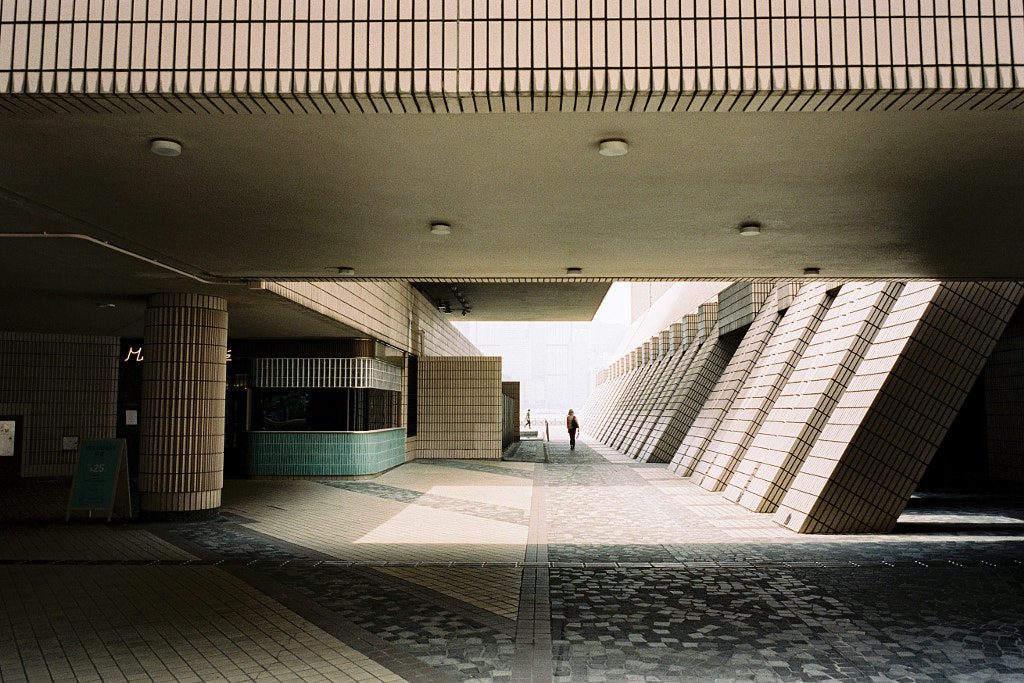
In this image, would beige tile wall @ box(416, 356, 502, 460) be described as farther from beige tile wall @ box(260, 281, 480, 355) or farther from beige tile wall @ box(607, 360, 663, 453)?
beige tile wall @ box(607, 360, 663, 453)

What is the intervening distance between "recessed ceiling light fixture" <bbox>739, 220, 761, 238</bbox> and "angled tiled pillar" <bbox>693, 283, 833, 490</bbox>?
22.3 feet

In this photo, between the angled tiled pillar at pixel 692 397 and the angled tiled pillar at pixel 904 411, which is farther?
the angled tiled pillar at pixel 692 397

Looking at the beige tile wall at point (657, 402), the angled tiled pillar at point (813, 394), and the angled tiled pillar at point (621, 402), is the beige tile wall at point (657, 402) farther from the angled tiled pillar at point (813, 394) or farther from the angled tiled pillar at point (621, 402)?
the angled tiled pillar at point (813, 394)

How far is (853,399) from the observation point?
9.34 metres

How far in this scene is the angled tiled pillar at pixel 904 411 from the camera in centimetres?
877

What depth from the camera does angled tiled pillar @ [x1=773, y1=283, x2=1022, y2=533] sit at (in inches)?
345

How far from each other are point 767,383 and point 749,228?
746 cm

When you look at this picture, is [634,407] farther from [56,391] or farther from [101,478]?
[101,478]

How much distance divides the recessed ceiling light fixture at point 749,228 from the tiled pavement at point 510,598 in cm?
301

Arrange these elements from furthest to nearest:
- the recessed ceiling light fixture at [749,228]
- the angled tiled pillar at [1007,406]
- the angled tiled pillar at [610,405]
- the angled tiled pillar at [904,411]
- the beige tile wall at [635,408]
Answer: the angled tiled pillar at [610,405] < the beige tile wall at [635,408] < the angled tiled pillar at [1007,406] < the angled tiled pillar at [904,411] < the recessed ceiling light fixture at [749,228]

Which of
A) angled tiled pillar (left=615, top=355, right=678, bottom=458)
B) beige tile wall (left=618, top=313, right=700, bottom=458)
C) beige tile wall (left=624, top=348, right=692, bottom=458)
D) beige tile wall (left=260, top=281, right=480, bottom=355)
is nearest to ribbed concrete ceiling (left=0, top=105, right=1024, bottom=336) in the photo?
beige tile wall (left=260, top=281, right=480, bottom=355)

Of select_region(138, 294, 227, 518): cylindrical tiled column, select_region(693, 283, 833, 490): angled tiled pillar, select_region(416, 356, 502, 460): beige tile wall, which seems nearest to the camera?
select_region(138, 294, 227, 518): cylindrical tiled column

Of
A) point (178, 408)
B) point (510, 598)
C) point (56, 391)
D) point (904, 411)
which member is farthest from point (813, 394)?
point (56, 391)

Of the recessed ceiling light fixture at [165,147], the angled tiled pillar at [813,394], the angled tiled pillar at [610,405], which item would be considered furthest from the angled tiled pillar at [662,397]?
the recessed ceiling light fixture at [165,147]
